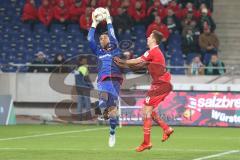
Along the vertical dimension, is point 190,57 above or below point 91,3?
below

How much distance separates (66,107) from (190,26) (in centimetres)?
571

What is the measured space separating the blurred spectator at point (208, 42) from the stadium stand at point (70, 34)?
0.67m

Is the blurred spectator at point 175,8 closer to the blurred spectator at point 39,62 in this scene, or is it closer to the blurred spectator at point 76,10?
the blurred spectator at point 76,10

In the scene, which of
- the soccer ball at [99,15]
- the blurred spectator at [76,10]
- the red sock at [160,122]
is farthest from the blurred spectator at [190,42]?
the red sock at [160,122]

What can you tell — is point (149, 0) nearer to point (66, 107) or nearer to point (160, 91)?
point (66, 107)

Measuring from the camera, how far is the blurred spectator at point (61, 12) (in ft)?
104

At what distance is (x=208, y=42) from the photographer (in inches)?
1158

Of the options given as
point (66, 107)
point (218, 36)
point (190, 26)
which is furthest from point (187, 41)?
point (66, 107)

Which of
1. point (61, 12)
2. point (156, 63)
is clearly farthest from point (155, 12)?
point (156, 63)

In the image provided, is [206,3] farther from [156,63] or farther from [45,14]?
[156,63]

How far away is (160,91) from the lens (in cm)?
1564

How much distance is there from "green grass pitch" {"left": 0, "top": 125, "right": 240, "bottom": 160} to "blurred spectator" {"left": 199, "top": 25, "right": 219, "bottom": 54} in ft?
17.6

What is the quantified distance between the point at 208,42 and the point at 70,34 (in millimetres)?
6068

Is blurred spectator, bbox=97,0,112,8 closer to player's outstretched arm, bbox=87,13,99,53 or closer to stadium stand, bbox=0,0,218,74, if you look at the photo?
stadium stand, bbox=0,0,218,74
